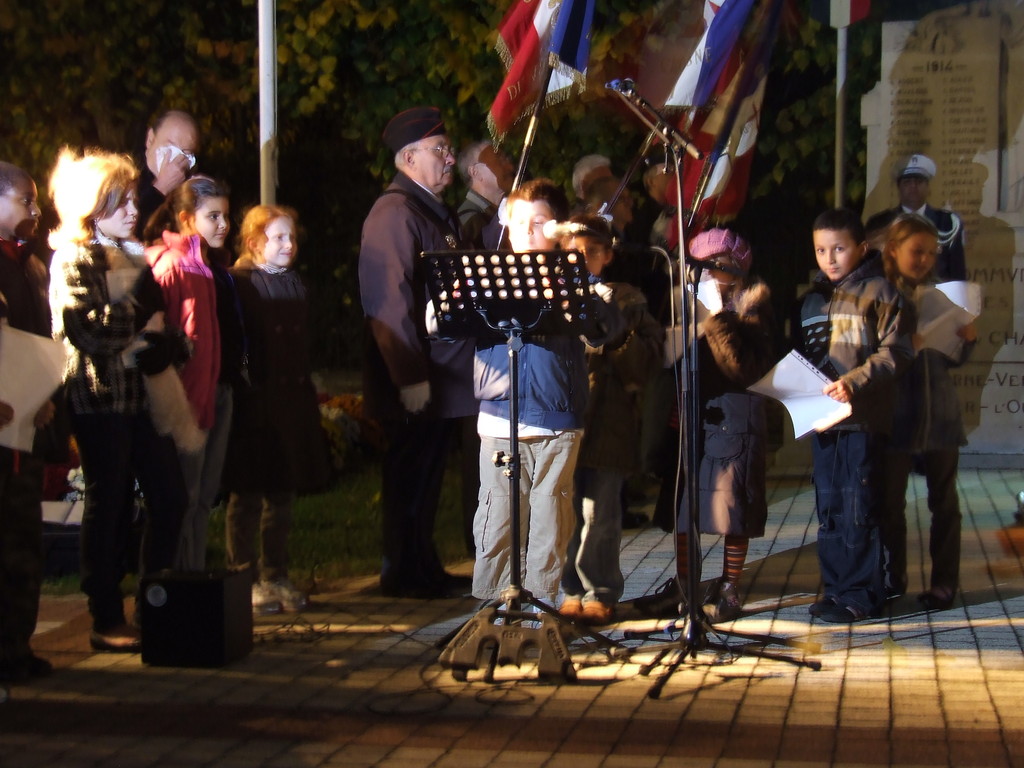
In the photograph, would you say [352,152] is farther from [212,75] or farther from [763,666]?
[763,666]

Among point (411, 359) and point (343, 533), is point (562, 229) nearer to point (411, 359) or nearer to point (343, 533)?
point (411, 359)

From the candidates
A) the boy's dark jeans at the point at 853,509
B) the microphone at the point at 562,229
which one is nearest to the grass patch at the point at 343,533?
the boy's dark jeans at the point at 853,509

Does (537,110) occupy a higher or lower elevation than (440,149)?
higher

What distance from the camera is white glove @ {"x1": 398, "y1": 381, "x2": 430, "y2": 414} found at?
6906 mm

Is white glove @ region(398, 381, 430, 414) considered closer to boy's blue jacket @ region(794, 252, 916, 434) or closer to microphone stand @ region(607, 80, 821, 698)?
microphone stand @ region(607, 80, 821, 698)

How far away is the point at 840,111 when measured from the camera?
12.9 m

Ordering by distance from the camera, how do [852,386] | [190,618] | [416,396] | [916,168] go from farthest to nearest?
[916,168] → [416,396] → [852,386] → [190,618]

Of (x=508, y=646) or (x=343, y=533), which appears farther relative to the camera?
(x=343, y=533)

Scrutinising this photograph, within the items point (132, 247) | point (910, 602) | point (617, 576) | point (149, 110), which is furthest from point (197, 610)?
point (149, 110)

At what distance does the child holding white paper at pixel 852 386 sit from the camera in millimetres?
6617

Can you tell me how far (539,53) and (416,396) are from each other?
1.88 m

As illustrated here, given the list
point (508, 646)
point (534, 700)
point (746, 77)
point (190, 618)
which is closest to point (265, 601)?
point (190, 618)

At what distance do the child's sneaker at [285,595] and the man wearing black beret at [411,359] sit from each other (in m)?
0.47

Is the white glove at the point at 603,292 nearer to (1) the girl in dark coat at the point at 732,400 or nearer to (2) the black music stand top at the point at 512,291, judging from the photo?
(2) the black music stand top at the point at 512,291
